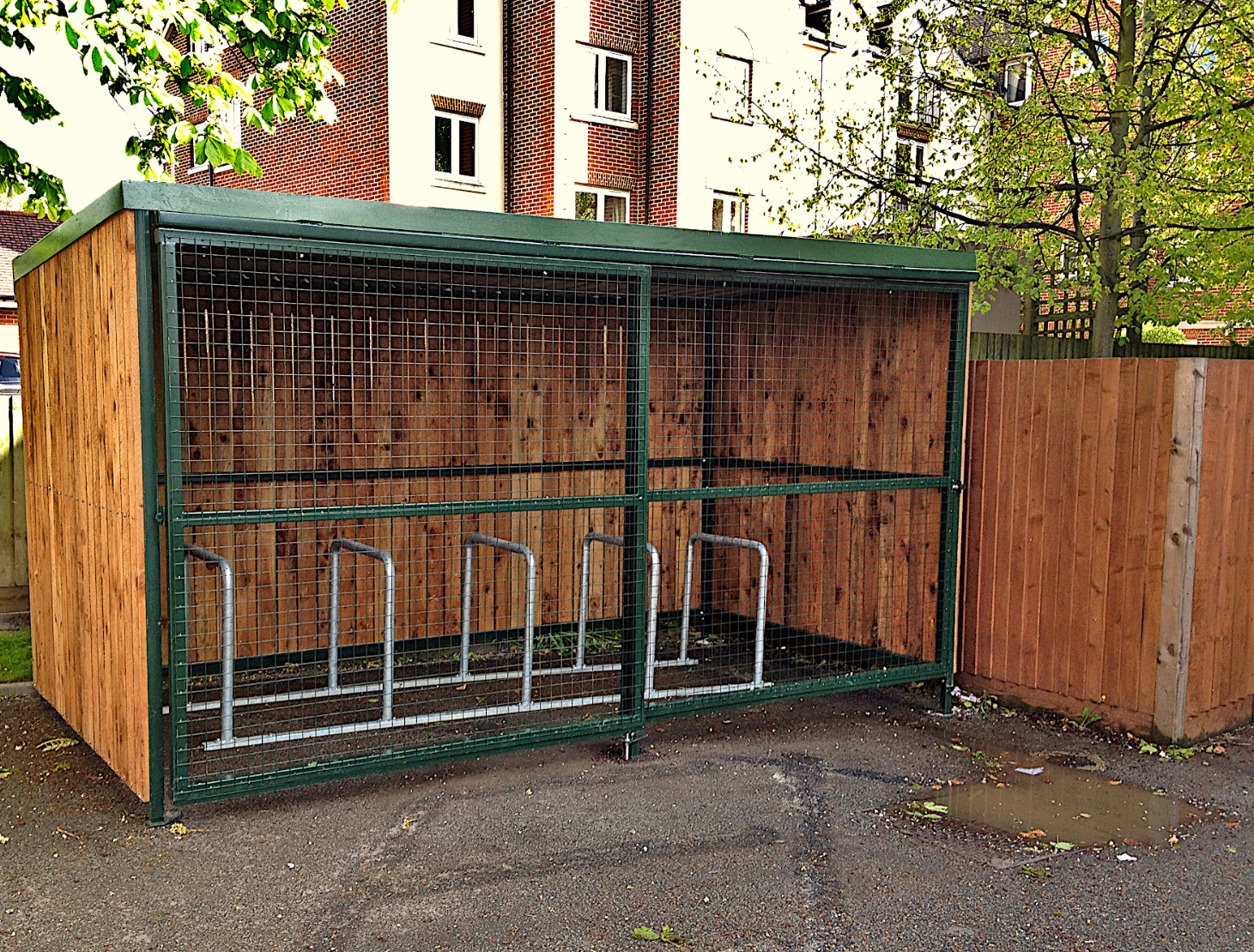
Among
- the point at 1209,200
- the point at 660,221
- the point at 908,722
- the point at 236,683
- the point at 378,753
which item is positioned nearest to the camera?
the point at 378,753

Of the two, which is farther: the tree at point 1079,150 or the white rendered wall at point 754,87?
the white rendered wall at point 754,87

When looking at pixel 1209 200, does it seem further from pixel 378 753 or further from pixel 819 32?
pixel 819 32

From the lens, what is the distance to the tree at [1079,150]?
29.3 feet

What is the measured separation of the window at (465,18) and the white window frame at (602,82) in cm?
220

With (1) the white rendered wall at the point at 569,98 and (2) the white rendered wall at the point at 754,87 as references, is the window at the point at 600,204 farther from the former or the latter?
(2) the white rendered wall at the point at 754,87

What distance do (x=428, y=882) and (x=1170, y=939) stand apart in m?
2.37

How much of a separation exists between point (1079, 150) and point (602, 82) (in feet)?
41.3

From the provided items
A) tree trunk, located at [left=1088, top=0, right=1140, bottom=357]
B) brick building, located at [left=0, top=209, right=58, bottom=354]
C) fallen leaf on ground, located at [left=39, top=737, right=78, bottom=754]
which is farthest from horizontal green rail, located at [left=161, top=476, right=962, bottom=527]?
brick building, located at [left=0, top=209, right=58, bottom=354]

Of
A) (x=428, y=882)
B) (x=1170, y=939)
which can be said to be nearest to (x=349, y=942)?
(x=428, y=882)

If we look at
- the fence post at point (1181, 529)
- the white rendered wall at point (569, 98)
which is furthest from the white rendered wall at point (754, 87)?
the fence post at point (1181, 529)

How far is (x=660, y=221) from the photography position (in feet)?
67.6

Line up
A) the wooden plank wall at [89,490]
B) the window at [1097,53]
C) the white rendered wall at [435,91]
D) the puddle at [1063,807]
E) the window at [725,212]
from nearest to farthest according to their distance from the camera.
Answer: the wooden plank wall at [89,490] → the puddle at [1063,807] → the window at [1097,53] → the white rendered wall at [435,91] → the window at [725,212]

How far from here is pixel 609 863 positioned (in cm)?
385


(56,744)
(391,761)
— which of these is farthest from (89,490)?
(391,761)
